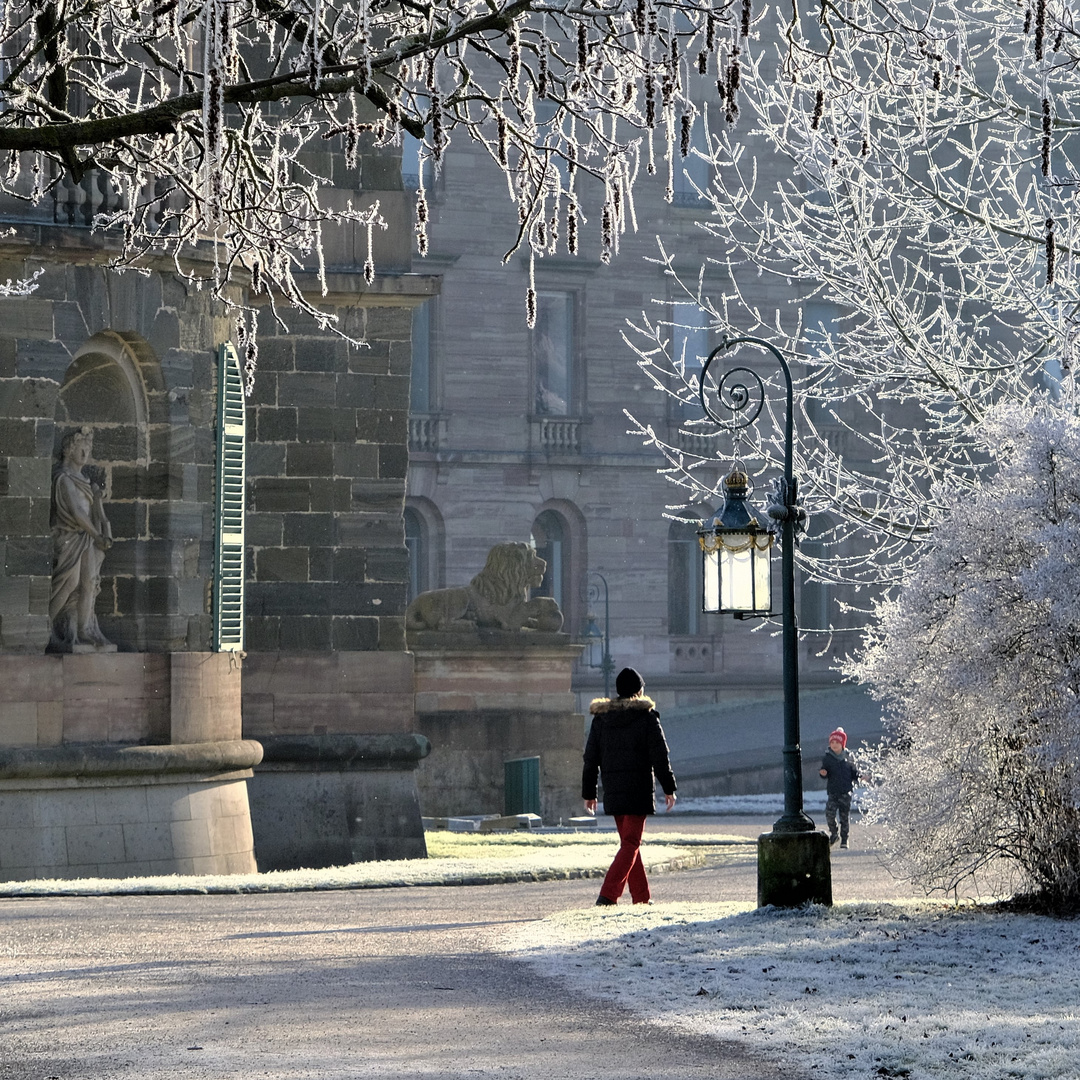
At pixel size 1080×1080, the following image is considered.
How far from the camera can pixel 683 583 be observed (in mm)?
48562

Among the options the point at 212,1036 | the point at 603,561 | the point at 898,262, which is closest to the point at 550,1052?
the point at 212,1036

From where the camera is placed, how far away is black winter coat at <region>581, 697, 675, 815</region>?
13766 millimetres

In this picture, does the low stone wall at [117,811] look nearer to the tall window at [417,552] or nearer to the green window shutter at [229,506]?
the green window shutter at [229,506]

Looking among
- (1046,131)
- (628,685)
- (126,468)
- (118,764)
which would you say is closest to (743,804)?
(126,468)

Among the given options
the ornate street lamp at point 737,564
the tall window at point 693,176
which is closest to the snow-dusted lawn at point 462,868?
the ornate street lamp at point 737,564

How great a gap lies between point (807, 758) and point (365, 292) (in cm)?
2200

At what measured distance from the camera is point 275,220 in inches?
382

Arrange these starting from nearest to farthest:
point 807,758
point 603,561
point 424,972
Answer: point 424,972 < point 807,758 < point 603,561

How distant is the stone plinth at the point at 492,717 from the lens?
28172 millimetres

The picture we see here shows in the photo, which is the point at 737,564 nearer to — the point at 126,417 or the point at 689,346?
the point at 126,417

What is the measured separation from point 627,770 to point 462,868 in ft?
15.3

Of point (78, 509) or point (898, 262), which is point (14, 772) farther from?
point (898, 262)

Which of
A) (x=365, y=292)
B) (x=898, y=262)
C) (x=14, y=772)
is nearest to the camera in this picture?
(x=14, y=772)

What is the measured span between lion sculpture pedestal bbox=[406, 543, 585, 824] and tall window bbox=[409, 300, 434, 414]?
17129 mm
